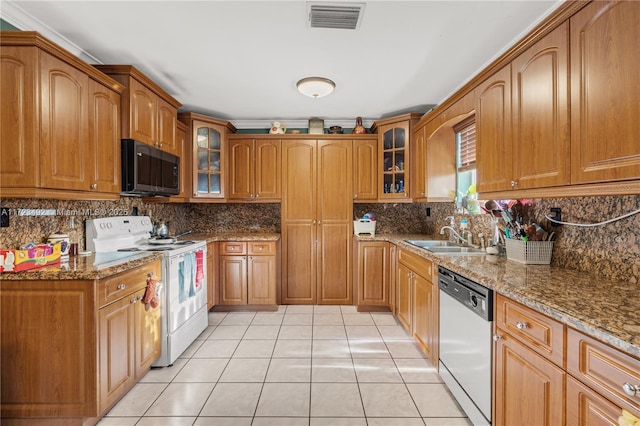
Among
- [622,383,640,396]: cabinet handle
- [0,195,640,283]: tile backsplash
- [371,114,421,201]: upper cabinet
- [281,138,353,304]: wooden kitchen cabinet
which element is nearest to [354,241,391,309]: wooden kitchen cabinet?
[281,138,353,304]: wooden kitchen cabinet

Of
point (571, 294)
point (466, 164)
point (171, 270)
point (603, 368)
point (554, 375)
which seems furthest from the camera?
point (466, 164)

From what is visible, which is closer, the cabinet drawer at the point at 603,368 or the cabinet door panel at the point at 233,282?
the cabinet drawer at the point at 603,368

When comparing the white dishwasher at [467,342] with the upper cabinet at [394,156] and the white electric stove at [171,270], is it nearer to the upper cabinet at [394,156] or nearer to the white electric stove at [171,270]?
the upper cabinet at [394,156]

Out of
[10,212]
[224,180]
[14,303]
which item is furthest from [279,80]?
[14,303]

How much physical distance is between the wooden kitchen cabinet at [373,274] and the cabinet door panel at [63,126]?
2.73 meters

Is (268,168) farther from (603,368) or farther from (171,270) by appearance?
(603,368)

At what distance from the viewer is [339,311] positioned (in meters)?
3.67

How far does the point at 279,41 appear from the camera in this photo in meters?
2.14

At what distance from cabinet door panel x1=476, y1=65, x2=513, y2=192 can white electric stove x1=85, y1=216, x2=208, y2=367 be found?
2.50 meters

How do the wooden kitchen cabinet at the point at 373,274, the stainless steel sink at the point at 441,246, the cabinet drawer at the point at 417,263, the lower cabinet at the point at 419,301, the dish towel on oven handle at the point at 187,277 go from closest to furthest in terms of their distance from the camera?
1. the lower cabinet at the point at 419,301
2. the cabinet drawer at the point at 417,263
3. the dish towel on oven handle at the point at 187,277
4. the stainless steel sink at the point at 441,246
5. the wooden kitchen cabinet at the point at 373,274

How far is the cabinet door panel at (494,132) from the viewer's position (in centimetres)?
184

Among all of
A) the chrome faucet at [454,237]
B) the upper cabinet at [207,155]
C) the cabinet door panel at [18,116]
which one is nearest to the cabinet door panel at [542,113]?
the chrome faucet at [454,237]

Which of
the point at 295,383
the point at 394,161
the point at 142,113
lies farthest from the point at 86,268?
the point at 394,161

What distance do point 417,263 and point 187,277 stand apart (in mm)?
2063
